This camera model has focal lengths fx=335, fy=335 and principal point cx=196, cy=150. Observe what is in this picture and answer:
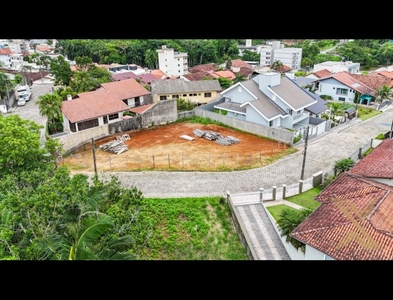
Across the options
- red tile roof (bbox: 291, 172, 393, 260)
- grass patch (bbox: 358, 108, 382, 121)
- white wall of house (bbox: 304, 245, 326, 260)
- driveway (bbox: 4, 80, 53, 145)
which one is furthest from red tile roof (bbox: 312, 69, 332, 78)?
white wall of house (bbox: 304, 245, 326, 260)

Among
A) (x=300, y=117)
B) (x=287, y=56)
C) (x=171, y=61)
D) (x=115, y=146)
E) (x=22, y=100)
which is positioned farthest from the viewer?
(x=287, y=56)

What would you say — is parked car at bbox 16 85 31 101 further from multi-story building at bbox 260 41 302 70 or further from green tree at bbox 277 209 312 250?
multi-story building at bbox 260 41 302 70

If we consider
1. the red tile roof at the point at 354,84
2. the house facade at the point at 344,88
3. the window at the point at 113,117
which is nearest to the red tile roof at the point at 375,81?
the house facade at the point at 344,88

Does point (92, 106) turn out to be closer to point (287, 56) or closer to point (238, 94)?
point (238, 94)

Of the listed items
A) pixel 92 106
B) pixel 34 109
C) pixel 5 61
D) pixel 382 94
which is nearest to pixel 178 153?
pixel 92 106

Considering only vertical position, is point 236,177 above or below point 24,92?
below

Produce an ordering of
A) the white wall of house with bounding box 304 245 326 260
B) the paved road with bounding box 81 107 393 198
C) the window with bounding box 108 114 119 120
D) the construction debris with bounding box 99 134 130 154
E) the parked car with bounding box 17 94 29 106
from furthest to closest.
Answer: the parked car with bounding box 17 94 29 106 → the window with bounding box 108 114 119 120 → the construction debris with bounding box 99 134 130 154 → the paved road with bounding box 81 107 393 198 → the white wall of house with bounding box 304 245 326 260
